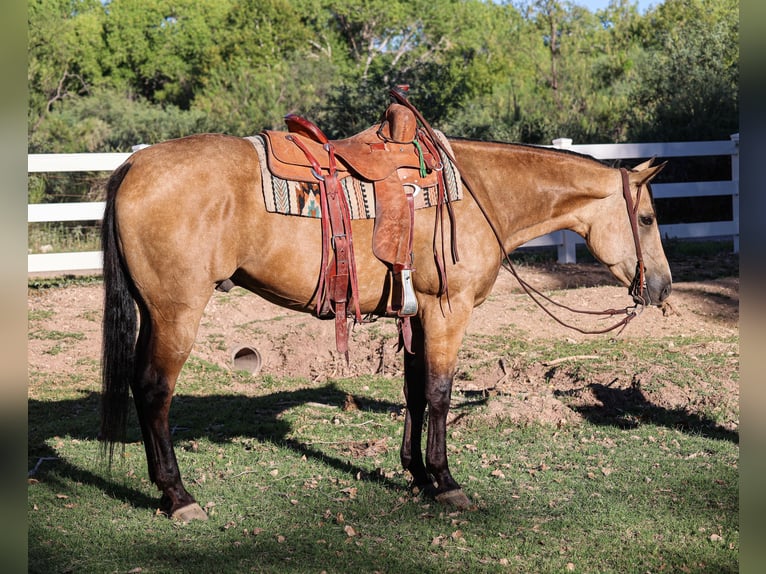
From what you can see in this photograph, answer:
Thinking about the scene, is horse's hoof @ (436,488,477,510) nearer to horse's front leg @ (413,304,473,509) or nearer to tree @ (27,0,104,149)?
horse's front leg @ (413,304,473,509)

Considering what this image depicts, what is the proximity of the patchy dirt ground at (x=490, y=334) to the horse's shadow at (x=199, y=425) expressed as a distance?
0.90 metres

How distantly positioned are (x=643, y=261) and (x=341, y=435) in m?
2.61

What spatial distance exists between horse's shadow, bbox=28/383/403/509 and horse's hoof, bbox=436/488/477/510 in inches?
15.1

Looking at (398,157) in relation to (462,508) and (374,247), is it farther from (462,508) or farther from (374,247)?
(462,508)

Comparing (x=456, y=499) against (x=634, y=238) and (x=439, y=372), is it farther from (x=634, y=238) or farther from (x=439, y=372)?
(x=634, y=238)

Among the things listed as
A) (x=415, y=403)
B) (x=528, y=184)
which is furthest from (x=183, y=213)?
(x=528, y=184)

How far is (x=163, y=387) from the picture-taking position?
4.29 metres

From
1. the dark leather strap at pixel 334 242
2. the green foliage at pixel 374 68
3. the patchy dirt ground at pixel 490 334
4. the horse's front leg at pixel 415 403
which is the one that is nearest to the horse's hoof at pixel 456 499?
the horse's front leg at pixel 415 403

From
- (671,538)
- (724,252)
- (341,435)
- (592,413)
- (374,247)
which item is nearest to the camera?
(671,538)

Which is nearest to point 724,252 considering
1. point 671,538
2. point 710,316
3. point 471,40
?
point 710,316

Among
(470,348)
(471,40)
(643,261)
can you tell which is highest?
(471,40)

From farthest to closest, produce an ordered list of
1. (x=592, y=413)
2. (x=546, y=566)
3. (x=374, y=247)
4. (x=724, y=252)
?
1. (x=724, y=252)
2. (x=592, y=413)
3. (x=374, y=247)
4. (x=546, y=566)

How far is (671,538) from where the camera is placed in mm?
4152

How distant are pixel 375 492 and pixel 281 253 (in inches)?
63.7
